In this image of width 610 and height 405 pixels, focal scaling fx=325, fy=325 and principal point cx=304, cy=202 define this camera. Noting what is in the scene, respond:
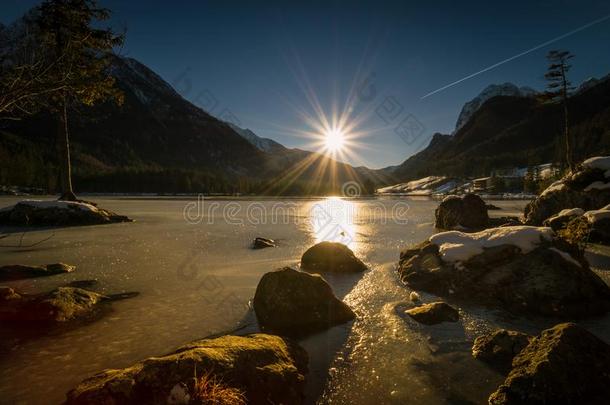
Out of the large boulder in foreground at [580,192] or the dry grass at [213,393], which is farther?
the large boulder in foreground at [580,192]

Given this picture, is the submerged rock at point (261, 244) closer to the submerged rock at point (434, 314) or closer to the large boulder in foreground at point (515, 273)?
the large boulder in foreground at point (515, 273)

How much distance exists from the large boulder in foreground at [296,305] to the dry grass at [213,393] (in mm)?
3437

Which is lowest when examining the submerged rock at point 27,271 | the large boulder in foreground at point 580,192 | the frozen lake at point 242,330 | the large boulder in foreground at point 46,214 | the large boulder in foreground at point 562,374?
the frozen lake at point 242,330

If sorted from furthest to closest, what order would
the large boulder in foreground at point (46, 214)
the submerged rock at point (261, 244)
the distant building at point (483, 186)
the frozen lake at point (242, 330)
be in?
the distant building at point (483, 186)
the large boulder in foreground at point (46, 214)
the submerged rock at point (261, 244)
the frozen lake at point (242, 330)

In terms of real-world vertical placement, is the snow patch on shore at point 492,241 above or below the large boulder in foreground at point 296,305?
above

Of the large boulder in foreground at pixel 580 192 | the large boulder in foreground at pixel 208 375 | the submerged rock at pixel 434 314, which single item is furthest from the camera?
the large boulder in foreground at pixel 580 192

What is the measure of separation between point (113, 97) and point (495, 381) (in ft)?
91.3

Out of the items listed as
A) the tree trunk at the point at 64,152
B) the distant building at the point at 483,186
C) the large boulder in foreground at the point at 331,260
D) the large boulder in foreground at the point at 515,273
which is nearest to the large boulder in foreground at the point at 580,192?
the large boulder in foreground at the point at 515,273

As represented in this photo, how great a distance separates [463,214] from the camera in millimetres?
30438

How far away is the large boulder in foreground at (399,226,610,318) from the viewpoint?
30.5ft

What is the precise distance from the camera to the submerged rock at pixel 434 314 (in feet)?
28.2

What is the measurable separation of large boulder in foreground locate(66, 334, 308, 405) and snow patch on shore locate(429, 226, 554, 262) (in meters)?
8.22

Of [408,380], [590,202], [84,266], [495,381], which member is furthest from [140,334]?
[590,202]

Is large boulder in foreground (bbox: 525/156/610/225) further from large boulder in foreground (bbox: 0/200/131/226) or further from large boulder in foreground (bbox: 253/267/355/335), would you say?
large boulder in foreground (bbox: 0/200/131/226)
